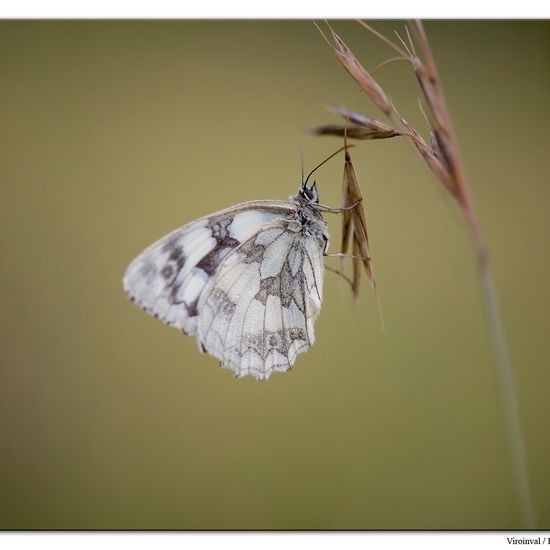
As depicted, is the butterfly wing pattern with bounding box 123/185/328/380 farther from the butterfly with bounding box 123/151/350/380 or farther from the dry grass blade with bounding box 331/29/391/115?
the dry grass blade with bounding box 331/29/391/115

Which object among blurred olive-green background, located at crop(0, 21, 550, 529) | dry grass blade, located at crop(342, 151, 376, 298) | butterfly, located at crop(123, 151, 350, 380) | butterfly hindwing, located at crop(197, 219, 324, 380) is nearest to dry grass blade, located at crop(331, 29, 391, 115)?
dry grass blade, located at crop(342, 151, 376, 298)

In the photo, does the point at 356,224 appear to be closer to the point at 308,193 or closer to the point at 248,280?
the point at 308,193

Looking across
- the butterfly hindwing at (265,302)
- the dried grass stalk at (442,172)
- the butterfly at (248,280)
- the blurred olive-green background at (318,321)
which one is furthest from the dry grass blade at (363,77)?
the blurred olive-green background at (318,321)

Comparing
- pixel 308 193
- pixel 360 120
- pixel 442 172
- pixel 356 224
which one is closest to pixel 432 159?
pixel 442 172

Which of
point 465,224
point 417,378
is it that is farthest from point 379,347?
point 465,224

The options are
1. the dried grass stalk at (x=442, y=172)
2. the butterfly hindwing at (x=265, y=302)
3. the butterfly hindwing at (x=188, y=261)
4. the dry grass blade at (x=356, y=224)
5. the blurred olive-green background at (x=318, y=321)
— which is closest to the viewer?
the dried grass stalk at (x=442, y=172)

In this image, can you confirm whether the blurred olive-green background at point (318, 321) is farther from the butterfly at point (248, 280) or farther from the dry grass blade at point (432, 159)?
the dry grass blade at point (432, 159)

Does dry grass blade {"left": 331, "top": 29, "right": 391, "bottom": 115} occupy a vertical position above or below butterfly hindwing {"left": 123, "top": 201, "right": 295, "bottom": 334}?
above
